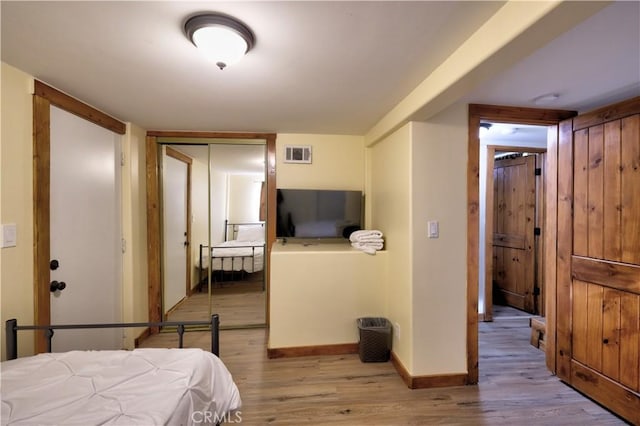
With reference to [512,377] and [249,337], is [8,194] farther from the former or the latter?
[512,377]

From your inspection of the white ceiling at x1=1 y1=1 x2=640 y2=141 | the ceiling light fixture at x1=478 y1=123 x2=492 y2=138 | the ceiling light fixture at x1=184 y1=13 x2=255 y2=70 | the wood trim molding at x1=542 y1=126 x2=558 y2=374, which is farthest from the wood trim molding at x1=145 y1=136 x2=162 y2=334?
the wood trim molding at x1=542 y1=126 x2=558 y2=374

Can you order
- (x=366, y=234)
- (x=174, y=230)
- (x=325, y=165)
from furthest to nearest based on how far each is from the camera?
(x=174, y=230) < (x=325, y=165) < (x=366, y=234)

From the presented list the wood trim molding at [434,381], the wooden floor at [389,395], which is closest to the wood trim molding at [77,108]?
the wooden floor at [389,395]

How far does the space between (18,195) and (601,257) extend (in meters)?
3.81

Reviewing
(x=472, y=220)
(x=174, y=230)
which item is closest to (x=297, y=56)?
(x=472, y=220)

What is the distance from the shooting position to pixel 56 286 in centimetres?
192

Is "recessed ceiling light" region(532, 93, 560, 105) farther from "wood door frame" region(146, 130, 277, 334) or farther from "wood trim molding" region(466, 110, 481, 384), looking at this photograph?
"wood door frame" region(146, 130, 277, 334)

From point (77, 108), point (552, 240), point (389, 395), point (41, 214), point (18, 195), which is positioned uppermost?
point (77, 108)

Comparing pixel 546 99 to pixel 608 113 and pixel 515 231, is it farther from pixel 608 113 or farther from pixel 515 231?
pixel 515 231

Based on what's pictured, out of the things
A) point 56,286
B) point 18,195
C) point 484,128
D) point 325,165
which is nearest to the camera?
point 18,195

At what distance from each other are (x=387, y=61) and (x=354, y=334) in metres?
2.34

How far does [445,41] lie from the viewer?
4.44ft

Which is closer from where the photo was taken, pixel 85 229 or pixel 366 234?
pixel 85 229

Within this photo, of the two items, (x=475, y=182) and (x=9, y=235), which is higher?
(x=475, y=182)
